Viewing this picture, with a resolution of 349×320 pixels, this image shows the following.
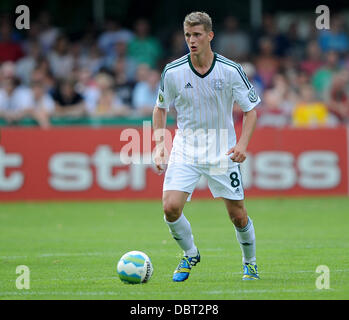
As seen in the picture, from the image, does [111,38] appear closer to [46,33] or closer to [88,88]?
[46,33]

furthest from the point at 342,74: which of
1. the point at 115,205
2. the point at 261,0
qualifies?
the point at 115,205

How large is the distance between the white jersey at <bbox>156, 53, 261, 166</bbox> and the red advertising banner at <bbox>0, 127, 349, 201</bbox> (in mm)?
9208

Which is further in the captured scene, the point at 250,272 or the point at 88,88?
the point at 88,88

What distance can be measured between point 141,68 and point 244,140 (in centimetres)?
1151

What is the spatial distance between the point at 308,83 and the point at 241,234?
42.4 feet

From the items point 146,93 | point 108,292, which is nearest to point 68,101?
point 146,93

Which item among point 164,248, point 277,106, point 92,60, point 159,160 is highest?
point 92,60

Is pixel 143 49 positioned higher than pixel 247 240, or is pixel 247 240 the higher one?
pixel 143 49

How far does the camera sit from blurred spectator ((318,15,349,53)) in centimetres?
2236

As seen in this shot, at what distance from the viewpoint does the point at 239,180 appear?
8516mm

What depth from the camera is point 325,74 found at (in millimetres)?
21188

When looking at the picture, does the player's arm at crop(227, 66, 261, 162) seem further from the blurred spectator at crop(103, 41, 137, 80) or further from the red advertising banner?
the blurred spectator at crop(103, 41, 137, 80)

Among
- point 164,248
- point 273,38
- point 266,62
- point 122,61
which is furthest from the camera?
point 273,38
